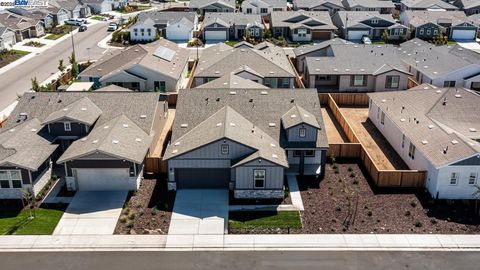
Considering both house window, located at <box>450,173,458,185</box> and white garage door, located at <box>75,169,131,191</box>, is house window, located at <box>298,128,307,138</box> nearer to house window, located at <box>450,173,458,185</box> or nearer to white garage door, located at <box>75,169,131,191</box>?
house window, located at <box>450,173,458,185</box>

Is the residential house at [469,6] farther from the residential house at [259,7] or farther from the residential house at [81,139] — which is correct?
the residential house at [81,139]

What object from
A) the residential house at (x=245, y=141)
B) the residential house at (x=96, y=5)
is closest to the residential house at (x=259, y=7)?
the residential house at (x=96, y=5)

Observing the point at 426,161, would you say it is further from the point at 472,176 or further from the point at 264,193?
the point at 264,193

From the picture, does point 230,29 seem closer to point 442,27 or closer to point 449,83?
point 442,27

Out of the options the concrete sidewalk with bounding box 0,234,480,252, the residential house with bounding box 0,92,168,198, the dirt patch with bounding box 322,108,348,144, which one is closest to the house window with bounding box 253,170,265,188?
the concrete sidewalk with bounding box 0,234,480,252

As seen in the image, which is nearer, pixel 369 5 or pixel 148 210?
pixel 148 210

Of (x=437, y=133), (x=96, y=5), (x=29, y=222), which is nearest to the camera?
(x=29, y=222)

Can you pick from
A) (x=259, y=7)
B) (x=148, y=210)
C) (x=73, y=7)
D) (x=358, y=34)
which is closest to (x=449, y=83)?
(x=358, y=34)
